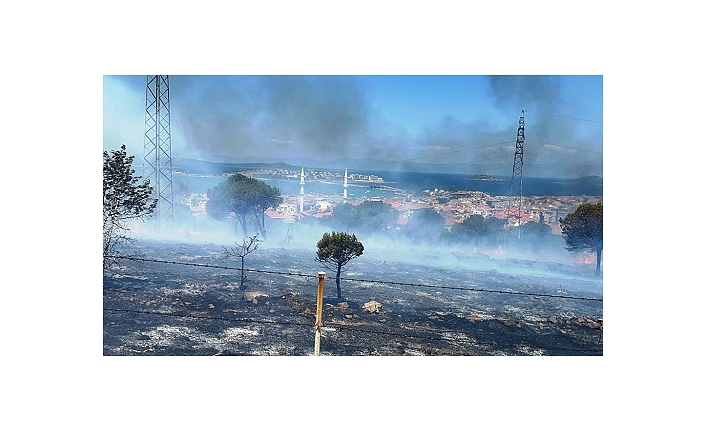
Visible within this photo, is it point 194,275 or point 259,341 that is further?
point 194,275

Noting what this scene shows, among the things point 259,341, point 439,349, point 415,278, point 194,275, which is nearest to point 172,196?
point 194,275

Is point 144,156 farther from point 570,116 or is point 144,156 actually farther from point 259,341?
point 570,116

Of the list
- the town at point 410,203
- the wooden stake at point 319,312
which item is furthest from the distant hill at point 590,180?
the wooden stake at point 319,312

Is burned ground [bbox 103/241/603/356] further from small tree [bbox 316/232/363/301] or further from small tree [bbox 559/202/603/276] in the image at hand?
small tree [bbox 559/202/603/276]

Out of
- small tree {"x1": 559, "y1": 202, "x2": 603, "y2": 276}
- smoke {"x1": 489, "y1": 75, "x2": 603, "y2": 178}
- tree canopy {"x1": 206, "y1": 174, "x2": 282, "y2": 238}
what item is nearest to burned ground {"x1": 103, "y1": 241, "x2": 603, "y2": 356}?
small tree {"x1": 559, "y1": 202, "x2": 603, "y2": 276}

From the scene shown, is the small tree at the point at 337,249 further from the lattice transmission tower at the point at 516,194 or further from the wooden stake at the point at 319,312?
the lattice transmission tower at the point at 516,194
